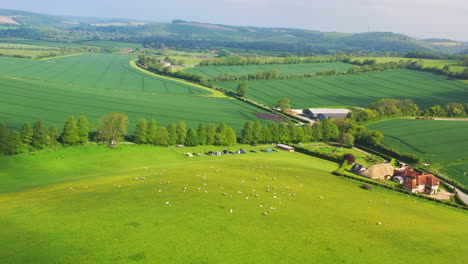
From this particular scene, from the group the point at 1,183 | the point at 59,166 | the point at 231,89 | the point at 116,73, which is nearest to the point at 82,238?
the point at 1,183

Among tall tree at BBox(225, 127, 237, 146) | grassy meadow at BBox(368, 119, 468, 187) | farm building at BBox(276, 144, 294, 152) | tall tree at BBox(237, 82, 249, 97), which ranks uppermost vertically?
tall tree at BBox(237, 82, 249, 97)

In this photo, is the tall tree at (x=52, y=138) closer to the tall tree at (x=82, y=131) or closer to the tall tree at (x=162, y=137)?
the tall tree at (x=82, y=131)

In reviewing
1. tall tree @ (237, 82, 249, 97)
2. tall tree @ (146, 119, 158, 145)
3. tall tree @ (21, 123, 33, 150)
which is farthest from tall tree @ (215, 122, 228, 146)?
tall tree @ (237, 82, 249, 97)

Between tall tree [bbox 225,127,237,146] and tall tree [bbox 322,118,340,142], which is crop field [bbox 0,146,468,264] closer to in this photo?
tall tree [bbox 225,127,237,146]

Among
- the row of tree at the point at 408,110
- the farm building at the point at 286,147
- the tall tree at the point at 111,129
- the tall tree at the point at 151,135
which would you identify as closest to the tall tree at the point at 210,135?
the tall tree at the point at 151,135

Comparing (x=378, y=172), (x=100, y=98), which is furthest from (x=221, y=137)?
(x=100, y=98)

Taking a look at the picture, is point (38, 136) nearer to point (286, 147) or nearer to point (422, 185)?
point (286, 147)

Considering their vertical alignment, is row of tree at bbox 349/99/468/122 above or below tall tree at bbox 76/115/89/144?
above
